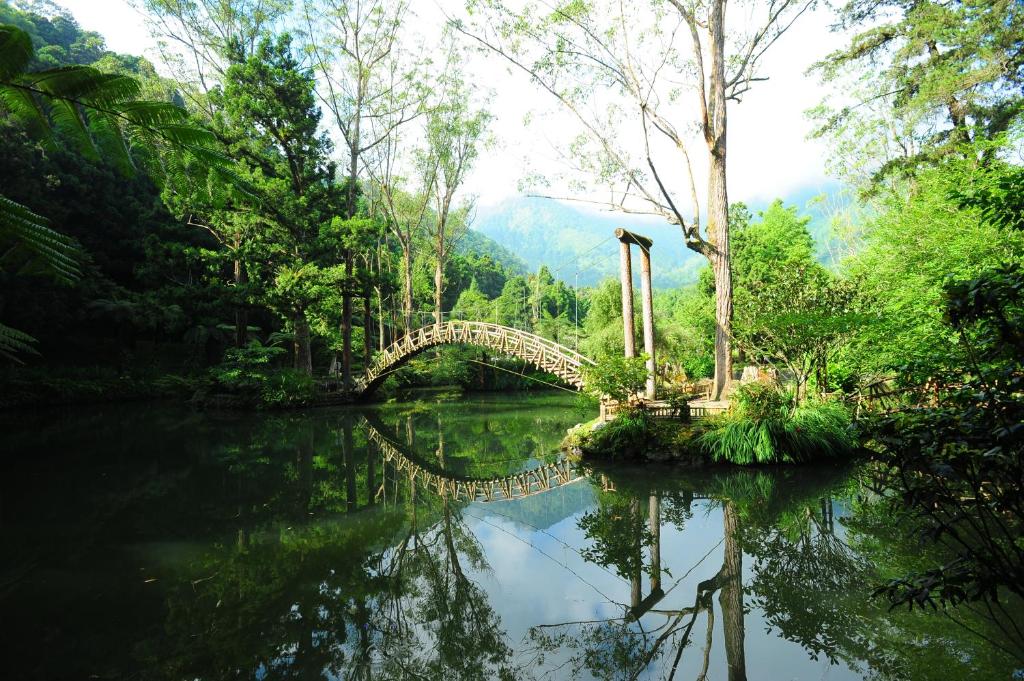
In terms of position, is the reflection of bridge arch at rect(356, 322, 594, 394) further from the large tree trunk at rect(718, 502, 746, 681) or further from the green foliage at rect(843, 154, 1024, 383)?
the large tree trunk at rect(718, 502, 746, 681)

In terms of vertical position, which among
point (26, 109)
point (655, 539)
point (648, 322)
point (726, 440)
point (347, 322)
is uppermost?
point (347, 322)

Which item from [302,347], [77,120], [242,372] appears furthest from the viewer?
[302,347]

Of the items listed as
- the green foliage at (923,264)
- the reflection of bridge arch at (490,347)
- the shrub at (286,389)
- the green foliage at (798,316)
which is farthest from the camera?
the shrub at (286,389)

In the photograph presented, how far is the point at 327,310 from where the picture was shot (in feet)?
61.9

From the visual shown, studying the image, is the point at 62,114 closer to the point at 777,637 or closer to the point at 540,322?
the point at 777,637

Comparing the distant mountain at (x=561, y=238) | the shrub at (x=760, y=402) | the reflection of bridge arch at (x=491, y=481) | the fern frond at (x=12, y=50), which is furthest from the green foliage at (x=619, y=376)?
the distant mountain at (x=561, y=238)

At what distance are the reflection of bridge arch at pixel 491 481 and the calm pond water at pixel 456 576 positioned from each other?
0.06m

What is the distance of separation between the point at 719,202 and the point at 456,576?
866 cm

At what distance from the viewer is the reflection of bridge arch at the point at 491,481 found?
7735mm

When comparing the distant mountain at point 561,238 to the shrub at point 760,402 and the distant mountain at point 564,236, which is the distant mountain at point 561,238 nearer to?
the distant mountain at point 564,236

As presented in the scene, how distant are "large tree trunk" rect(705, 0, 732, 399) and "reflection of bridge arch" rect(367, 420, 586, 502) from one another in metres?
3.66

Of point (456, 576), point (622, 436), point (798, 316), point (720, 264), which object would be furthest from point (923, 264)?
point (456, 576)

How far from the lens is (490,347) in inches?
640

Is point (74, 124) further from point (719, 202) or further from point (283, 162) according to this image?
point (283, 162)
